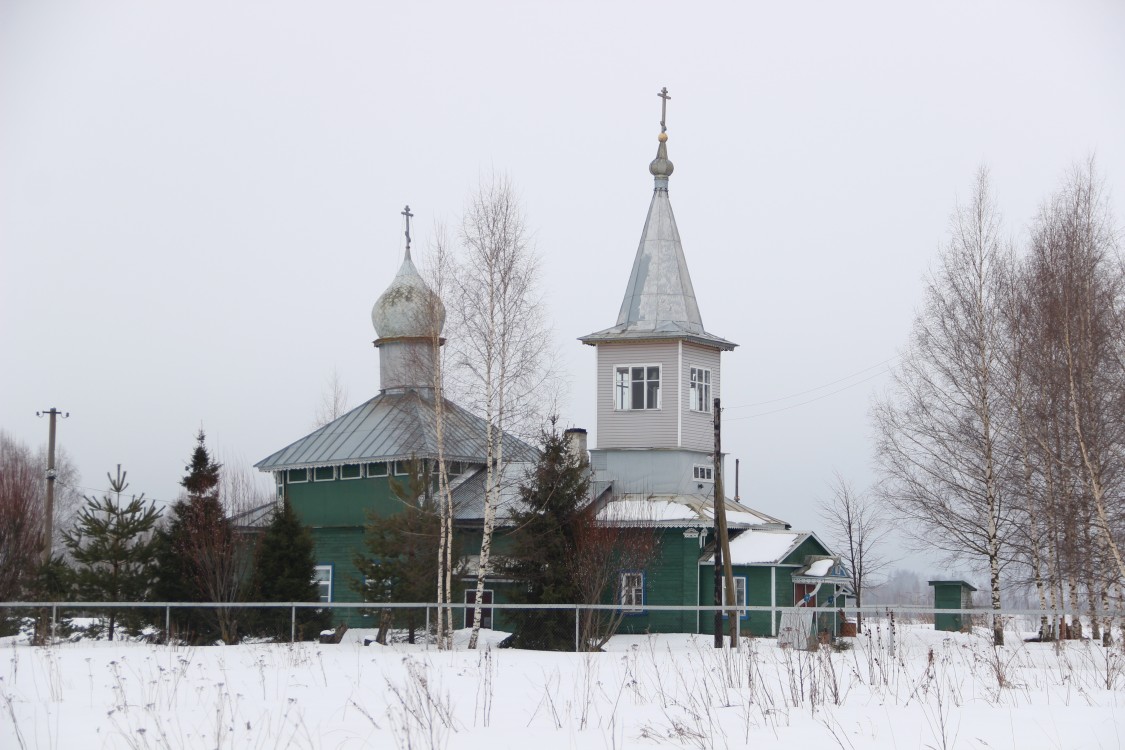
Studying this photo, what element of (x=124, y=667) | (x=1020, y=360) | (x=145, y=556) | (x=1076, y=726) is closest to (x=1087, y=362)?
(x=1020, y=360)

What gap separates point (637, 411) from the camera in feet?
108

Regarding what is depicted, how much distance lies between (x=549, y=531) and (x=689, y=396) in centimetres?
726

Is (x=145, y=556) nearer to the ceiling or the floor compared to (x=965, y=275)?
nearer to the floor

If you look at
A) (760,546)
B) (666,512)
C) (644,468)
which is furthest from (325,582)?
(760,546)

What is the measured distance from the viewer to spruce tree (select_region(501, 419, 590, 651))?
27141 mm

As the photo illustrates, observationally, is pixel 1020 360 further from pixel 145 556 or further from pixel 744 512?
pixel 145 556

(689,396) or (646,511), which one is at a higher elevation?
(689,396)

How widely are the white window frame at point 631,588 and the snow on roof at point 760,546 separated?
1669 mm

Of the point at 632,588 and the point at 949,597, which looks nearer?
the point at 632,588

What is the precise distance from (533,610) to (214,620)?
7.04 m

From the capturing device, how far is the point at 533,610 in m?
26.2

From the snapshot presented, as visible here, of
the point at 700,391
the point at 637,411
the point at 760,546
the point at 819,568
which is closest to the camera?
the point at 760,546

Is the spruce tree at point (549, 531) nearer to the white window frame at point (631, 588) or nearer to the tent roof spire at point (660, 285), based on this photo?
the white window frame at point (631, 588)

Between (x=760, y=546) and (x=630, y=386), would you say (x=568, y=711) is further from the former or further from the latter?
(x=630, y=386)
